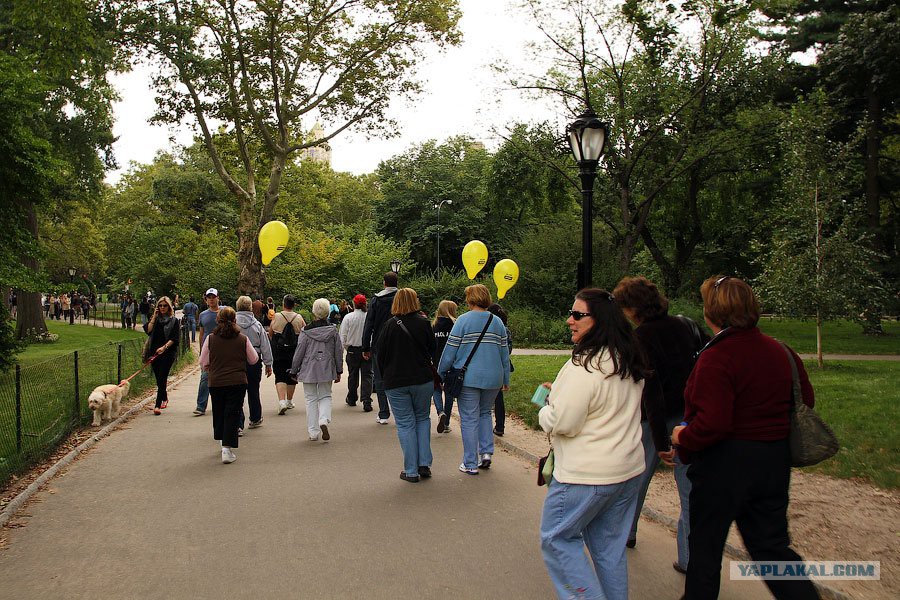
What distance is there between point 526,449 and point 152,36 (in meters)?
19.8

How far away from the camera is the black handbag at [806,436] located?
346cm

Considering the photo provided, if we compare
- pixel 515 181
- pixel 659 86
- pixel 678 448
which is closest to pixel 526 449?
pixel 678 448

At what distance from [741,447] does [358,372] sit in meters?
10.1

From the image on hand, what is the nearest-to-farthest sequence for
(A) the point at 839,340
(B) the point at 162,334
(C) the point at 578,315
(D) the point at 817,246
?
(C) the point at 578,315 → (B) the point at 162,334 → (D) the point at 817,246 → (A) the point at 839,340

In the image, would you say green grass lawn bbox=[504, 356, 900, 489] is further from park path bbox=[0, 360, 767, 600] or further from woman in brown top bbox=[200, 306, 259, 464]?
woman in brown top bbox=[200, 306, 259, 464]

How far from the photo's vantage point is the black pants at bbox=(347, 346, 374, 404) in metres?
12.3

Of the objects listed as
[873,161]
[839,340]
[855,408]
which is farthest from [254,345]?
[873,161]

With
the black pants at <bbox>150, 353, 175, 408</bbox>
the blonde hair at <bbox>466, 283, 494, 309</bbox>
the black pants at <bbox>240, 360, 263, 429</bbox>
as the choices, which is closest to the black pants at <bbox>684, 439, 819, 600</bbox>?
the blonde hair at <bbox>466, 283, 494, 309</bbox>

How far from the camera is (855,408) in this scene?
11.1 m

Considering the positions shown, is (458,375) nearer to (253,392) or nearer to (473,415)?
(473,415)

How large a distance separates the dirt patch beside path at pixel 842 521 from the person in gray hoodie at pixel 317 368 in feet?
14.4

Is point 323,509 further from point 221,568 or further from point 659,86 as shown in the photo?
point 659,86

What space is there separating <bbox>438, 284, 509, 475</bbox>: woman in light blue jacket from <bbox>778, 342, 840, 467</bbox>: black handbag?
400 cm

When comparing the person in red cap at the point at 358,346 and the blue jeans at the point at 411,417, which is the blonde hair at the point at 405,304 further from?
the person in red cap at the point at 358,346
